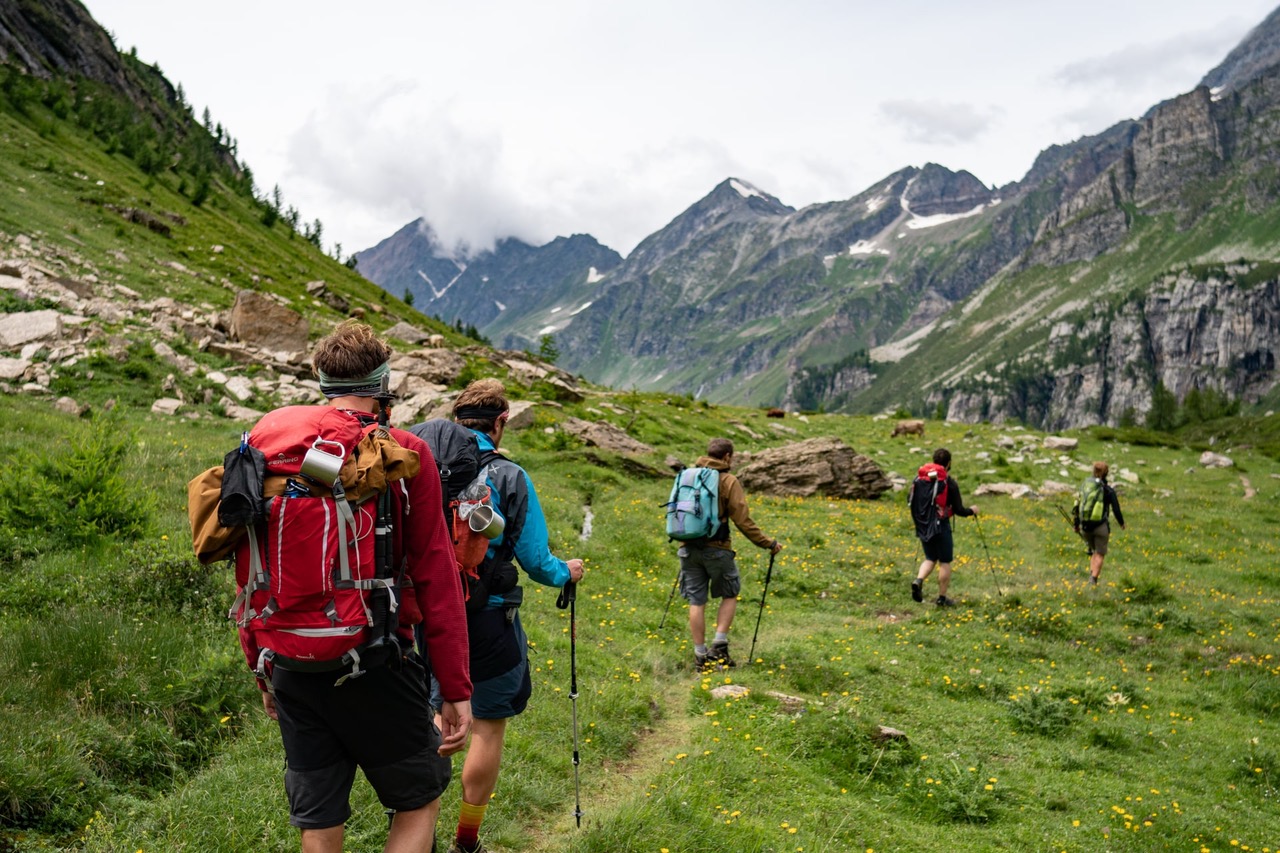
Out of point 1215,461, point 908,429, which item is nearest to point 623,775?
point 908,429

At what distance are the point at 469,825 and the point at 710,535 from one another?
21.1ft

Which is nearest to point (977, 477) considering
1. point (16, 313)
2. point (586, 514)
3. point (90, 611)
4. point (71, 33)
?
point (586, 514)

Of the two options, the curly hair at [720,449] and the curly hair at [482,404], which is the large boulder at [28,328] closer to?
the curly hair at [720,449]

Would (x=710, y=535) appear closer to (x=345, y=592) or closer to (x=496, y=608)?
(x=496, y=608)

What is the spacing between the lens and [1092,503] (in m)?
18.9

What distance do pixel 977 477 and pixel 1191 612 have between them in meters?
17.2

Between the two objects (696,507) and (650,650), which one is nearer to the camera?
(696,507)

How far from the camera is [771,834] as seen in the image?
678 cm

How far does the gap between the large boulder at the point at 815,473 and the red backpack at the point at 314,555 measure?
24310 mm

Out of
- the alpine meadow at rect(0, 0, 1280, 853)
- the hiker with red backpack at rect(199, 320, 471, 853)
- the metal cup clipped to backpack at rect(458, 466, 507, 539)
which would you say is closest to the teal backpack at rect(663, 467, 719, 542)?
the alpine meadow at rect(0, 0, 1280, 853)

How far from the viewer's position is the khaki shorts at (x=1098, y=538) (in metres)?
18.5

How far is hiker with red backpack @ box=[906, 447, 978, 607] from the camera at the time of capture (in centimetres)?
1655

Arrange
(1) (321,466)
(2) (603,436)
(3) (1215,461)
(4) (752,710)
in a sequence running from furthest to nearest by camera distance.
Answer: (3) (1215,461)
(2) (603,436)
(4) (752,710)
(1) (321,466)

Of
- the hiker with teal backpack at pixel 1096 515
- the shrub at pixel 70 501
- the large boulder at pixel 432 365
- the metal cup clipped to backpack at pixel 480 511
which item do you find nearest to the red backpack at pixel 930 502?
the hiker with teal backpack at pixel 1096 515
